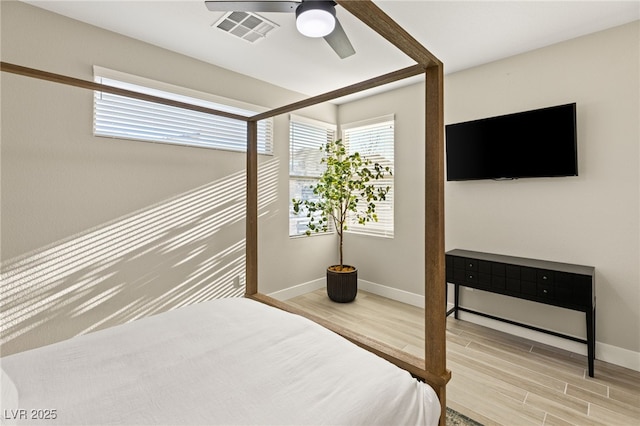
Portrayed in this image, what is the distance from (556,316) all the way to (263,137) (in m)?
3.24

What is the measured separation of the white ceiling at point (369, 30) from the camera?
2041 millimetres

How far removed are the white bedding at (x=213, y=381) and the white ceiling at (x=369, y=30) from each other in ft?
6.80

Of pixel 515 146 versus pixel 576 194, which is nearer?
pixel 576 194

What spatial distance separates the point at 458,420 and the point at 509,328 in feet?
4.73

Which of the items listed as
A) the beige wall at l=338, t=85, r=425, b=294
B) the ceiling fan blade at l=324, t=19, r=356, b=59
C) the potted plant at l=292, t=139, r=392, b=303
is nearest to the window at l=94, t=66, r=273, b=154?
the potted plant at l=292, t=139, r=392, b=303

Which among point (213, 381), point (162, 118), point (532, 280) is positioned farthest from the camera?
point (162, 118)

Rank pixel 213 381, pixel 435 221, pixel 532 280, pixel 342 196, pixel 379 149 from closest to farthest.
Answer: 1. pixel 213 381
2. pixel 435 221
3. pixel 532 280
4. pixel 342 196
5. pixel 379 149

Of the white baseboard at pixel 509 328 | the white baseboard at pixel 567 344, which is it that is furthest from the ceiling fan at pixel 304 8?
the white baseboard at pixel 567 344

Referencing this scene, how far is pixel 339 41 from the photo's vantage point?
2078 millimetres

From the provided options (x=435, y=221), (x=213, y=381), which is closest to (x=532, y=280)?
(x=435, y=221)

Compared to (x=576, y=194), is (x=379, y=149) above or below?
above

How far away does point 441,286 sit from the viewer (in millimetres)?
1287

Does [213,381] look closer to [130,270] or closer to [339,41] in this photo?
[130,270]

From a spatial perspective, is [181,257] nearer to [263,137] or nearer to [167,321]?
[167,321]
